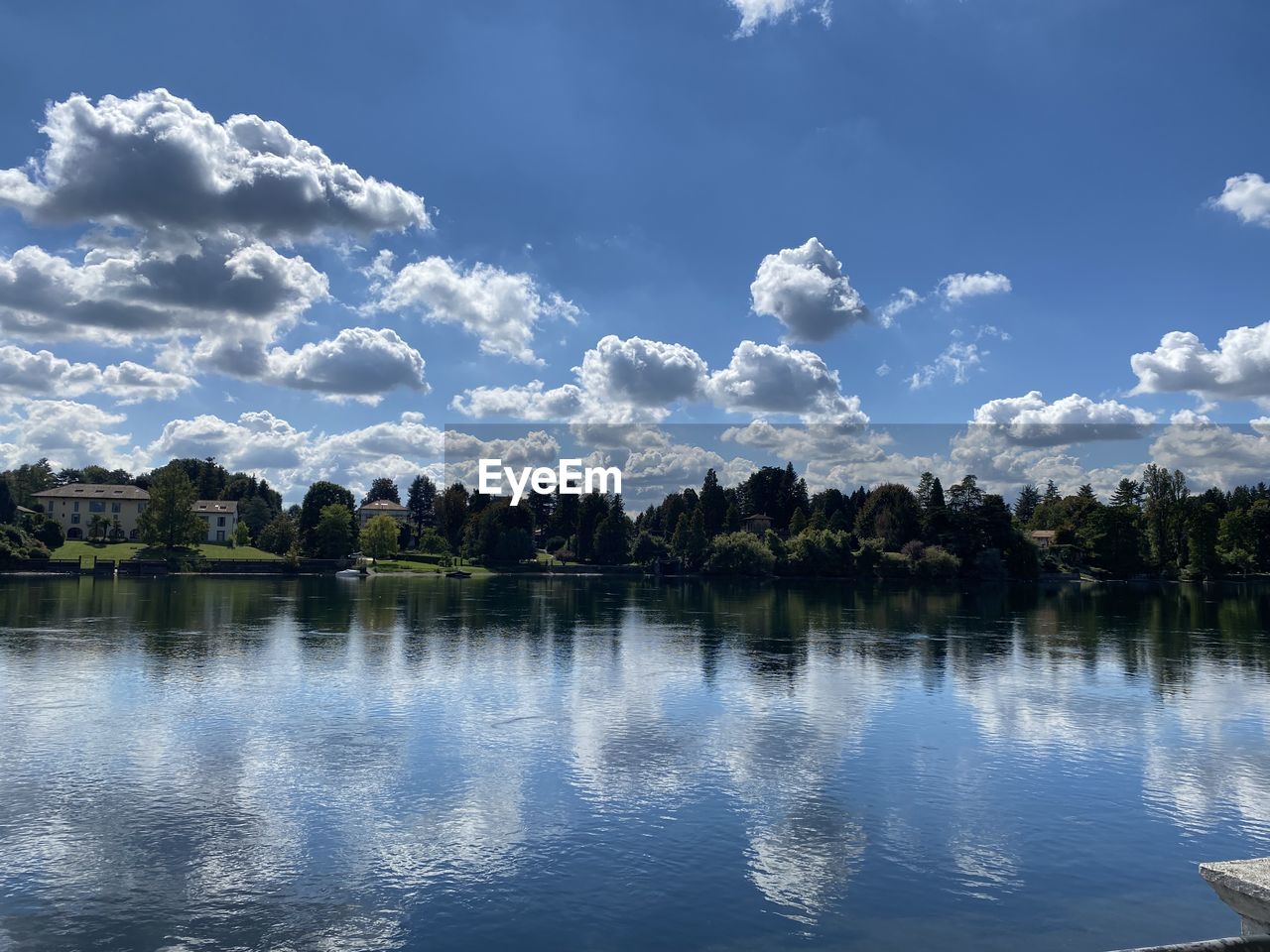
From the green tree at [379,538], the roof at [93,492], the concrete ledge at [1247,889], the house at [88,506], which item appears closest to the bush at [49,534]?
the house at [88,506]

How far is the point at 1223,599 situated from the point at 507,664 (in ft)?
324

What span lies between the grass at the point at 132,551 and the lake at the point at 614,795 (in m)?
98.2

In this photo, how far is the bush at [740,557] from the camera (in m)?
150

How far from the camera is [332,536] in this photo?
516 ft

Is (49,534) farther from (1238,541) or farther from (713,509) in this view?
(1238,541)

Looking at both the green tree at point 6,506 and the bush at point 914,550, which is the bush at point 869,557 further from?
the green tree at point 6,506

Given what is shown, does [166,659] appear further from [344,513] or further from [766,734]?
[344,513]

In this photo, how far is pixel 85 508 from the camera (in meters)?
175

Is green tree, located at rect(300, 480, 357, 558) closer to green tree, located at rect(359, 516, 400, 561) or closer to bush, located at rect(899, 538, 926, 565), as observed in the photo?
green tree, located at rect(359, 516, 400, 561)

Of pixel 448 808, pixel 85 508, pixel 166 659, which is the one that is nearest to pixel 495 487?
pixel 85 508

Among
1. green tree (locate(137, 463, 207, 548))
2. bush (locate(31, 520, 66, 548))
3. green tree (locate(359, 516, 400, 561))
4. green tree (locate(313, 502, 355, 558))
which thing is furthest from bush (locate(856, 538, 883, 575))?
bush (locate(31, 520, 66, 548))

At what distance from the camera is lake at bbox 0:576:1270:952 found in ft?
54.0

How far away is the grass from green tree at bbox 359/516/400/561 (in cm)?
1581

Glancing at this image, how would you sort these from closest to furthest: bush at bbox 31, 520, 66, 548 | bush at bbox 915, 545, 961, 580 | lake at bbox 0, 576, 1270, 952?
lake at bbox 0, 576, 1270, 952 < bush at bbox 31, 520, 66, 548 < bush at bbox 915, 545, 961, 580
